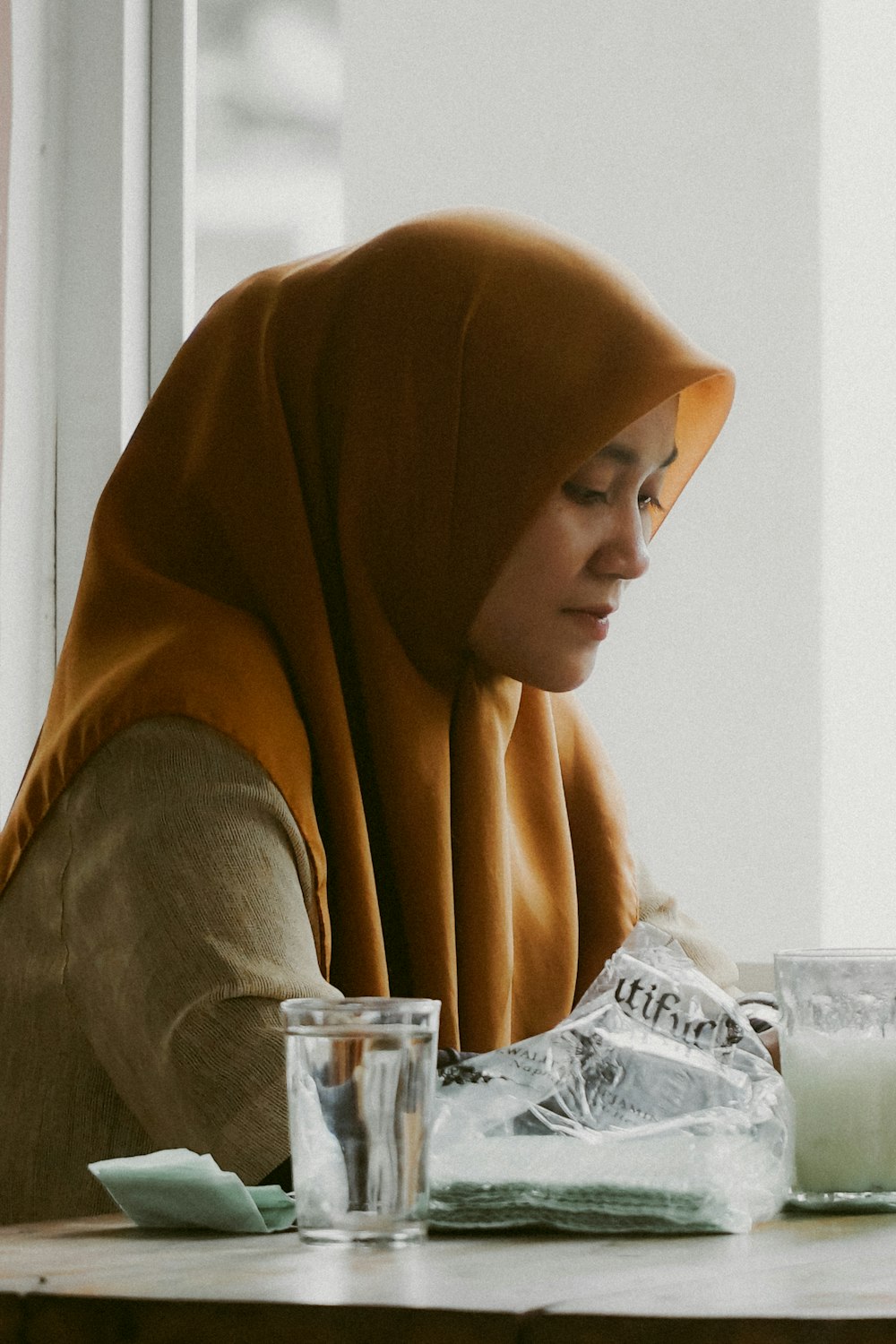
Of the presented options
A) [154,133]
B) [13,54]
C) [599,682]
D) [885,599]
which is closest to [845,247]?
[885,599]

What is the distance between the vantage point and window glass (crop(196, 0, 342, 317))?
2.38 meters

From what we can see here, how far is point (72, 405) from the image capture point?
7.23 ft

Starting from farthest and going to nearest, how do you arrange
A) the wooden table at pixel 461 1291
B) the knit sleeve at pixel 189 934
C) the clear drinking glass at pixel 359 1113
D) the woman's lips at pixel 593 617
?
the woman's lips at pixel 593 617 < the knit sleeve at pixel 189 934 < the clear drinking glass at pixel 359 1113 < the wooden table at pixel 461 1291

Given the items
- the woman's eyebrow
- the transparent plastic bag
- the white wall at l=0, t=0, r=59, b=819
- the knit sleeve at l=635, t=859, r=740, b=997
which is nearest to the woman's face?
the woman's eyebrow

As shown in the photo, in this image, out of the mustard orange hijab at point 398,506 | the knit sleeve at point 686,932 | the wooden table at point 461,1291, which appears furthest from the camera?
the knit sleeve at point 686,932

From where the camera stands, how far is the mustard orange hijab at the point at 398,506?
1.37 metres

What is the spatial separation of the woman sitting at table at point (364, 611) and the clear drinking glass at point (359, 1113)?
491 mm

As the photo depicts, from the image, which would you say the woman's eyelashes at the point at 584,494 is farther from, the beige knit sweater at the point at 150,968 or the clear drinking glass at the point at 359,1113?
the clear drinking glass at the point at 359,1113

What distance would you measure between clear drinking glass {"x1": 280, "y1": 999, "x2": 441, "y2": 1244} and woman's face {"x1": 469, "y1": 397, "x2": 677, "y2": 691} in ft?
2.58

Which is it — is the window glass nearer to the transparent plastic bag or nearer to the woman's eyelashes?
the woman's eyelashes

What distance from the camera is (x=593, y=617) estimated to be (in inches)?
59.3

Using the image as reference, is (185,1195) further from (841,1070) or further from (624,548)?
(624,548)

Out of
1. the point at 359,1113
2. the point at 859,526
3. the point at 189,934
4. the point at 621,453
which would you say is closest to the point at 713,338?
the point at 859,526

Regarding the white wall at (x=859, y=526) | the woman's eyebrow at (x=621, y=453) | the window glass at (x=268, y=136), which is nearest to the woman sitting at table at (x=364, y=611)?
the woman's eyebrow at (x=621, y=453)
